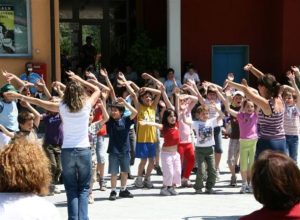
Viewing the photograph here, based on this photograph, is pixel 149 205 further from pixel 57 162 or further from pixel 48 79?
pixel 48 79

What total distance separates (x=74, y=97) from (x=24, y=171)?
3.38 metres

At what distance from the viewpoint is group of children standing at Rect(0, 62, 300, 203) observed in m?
8.71

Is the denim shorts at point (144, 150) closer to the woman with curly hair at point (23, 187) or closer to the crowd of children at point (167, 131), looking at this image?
the crowd of children at point (167, 131)

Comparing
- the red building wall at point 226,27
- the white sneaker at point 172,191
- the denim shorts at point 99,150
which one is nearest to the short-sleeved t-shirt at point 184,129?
the white sneaker at point 172,191

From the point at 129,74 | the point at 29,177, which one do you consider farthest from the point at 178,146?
the point at 129,74

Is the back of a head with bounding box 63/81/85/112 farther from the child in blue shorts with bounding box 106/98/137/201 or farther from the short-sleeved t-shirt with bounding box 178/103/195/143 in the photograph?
the short-sleeved t-shirt with bounding box 178/103/195/143

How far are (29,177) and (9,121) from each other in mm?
6108

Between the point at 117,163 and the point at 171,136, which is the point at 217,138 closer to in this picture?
the point at 171,136

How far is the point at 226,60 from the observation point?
788 inches

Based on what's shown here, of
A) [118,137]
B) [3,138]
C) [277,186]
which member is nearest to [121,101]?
[118,137]

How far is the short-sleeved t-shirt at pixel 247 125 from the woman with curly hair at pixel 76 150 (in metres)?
3.11

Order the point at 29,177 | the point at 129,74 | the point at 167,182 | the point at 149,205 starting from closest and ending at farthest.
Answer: the point at 29,177 → the point at 149,205 → the point at 167,182 → the point at 129,74

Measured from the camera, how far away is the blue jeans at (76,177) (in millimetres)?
6395

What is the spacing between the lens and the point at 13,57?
15586 mm
